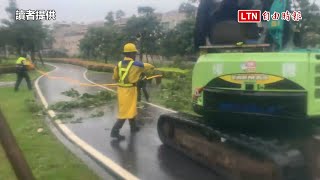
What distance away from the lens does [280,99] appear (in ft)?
20.3

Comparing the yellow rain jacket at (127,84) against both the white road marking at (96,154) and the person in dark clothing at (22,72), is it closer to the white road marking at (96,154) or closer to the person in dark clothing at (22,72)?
the white road marking at (96,154)

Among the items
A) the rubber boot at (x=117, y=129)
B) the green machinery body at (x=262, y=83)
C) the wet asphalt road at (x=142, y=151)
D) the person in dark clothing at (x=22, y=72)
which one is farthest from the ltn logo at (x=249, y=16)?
the person in dark clothing at (x=22, y=72)

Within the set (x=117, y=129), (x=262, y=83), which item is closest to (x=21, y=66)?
(x=117, y=129)

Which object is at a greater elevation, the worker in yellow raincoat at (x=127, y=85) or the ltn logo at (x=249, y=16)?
the ltn logo at (x=249, y=16)

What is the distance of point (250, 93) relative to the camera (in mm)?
6430

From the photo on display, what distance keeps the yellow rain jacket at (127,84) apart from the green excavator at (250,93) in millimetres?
2071

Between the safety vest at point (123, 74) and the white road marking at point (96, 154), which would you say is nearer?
the white road marking at point (96, 154)

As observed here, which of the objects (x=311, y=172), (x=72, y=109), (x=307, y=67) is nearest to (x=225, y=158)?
(x=311, y=172)

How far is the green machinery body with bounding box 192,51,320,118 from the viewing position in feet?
19.5

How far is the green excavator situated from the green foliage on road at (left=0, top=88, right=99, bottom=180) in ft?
6.65

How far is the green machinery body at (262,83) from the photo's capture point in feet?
19.5

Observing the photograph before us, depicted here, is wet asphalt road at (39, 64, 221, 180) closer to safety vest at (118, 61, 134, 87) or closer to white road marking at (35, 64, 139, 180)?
white road marking at (35, 64, 139, 180)

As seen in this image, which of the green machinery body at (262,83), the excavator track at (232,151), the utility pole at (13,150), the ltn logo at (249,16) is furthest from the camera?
the ltn logo at (249,16)

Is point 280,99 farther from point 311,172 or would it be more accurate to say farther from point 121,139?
point 121,139
